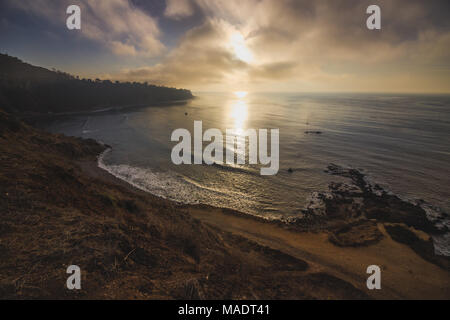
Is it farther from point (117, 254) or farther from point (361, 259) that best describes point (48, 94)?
point (361, 259)

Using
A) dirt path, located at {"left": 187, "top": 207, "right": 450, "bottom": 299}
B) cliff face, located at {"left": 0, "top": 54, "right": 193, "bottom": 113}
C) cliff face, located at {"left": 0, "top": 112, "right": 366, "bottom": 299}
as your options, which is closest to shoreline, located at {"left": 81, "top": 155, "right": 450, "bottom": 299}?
dirt path, located at {"left": 187, "top": 207, "right": 450, "bottom": 299}

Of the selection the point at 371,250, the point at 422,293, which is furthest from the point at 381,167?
the point at 422,293

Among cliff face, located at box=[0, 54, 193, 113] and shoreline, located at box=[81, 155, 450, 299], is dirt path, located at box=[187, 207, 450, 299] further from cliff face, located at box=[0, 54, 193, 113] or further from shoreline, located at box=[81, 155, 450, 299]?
cliff face, located at box=[0, 54, 193, 113]

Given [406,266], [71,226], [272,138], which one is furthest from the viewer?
[272,138]

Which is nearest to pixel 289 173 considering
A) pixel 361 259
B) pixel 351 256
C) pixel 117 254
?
pixel 351 256

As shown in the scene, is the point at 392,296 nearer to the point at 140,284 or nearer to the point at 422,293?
the point at 422,293

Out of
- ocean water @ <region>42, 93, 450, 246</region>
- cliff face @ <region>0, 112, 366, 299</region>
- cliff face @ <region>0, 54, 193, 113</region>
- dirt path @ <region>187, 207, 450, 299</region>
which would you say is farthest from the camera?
cliff face @ <region>0, 54, 193, 113</region>
